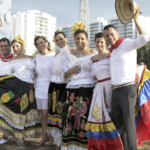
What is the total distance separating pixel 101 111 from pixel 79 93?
0.55 meters

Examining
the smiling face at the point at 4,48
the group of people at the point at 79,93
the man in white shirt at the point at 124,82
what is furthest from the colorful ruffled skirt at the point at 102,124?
the smiling face at the point at 4,48

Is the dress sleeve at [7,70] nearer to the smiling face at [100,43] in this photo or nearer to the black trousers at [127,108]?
the smiling face at [100,43]

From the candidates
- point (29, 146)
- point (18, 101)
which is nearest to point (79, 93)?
point (18, 101)

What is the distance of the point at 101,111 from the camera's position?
306 centimetres

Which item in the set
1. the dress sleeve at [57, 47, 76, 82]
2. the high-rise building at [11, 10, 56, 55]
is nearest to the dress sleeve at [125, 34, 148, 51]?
the dress sleeve at [57, 47, 76, 82]

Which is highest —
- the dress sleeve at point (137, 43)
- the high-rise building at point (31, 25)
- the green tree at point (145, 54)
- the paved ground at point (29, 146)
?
the high-rise building at point (31, 25)

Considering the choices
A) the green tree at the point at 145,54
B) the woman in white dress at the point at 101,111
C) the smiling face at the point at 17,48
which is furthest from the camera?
the green tree at the point at 145,54

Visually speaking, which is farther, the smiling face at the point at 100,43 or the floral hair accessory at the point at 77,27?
the floral hair accessory at the point at 77,27

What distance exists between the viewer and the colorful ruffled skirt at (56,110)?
3.68 m

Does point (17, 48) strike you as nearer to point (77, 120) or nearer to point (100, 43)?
point (100, 43)

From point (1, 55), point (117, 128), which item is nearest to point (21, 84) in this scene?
point (1, 55)

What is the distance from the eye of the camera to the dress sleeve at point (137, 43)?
2.60 metres

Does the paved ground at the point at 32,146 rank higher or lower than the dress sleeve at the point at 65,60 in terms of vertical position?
lower

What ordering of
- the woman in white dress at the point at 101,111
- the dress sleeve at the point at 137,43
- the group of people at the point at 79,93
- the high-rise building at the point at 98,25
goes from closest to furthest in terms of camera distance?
1. the dress sleeve at the point at 137,43
2. the group of people at the point at 79,93
3. the woman in white dress at the point at 101,111
4. the high-rise building at the point at 98,25
